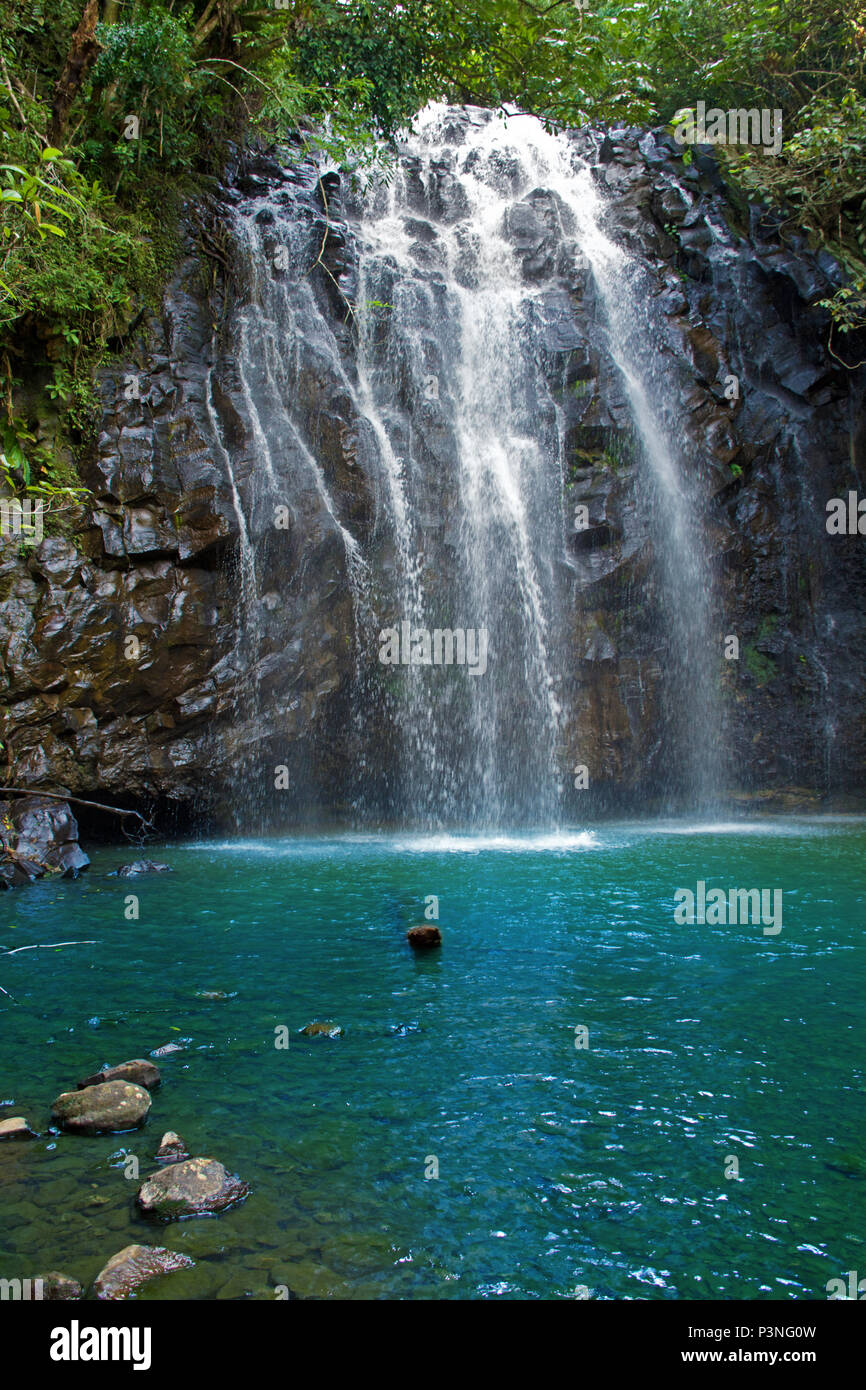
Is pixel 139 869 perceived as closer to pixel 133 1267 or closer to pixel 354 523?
pixel 354 523

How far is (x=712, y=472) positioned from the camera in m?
15.6

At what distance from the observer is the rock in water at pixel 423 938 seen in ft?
20.9

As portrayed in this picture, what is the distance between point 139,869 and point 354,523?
21.2ft

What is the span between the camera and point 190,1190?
3168 mm

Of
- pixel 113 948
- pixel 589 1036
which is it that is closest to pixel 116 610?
pixel 113 948

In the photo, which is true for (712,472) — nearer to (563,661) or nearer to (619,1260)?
(563,661)

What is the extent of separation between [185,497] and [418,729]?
4974mm

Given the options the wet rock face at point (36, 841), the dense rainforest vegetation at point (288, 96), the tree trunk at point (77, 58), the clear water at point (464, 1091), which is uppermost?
the dense rainforest vegetation at point (288, 96)

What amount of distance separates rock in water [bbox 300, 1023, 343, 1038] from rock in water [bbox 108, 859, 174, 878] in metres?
5.44
